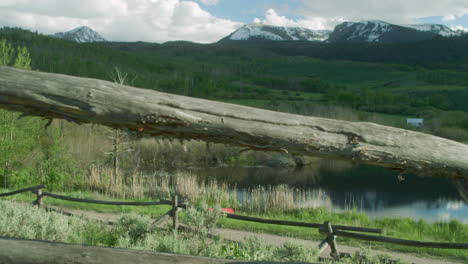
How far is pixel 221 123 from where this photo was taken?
97.5 inches

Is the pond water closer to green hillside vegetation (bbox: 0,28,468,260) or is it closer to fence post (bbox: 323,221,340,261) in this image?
green hillside vegetation (bbox: 0,28,468,260)

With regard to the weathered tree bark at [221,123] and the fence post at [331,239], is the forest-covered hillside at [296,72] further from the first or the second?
the weathered tree bark at [221,123]

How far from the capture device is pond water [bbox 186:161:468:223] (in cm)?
1767

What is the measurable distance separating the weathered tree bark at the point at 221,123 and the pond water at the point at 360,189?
476 inches

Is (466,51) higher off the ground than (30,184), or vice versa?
(466,51)

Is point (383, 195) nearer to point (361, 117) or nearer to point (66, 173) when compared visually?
point (66, 173)

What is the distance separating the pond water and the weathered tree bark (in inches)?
476

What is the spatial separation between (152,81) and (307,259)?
7839 centimetres

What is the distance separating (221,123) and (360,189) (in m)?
21.4

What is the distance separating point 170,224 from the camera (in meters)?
8.84

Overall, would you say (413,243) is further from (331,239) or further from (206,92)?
(206,92)

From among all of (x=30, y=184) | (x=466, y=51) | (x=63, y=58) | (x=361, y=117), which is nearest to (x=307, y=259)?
(x=30, y=184)

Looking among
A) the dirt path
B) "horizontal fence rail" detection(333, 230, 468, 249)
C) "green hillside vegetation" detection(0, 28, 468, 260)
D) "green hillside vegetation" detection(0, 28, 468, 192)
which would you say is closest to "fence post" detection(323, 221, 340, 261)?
"horizontal fence rail" detection(333, 230, 468, 249)

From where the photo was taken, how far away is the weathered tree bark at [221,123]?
7.79 feet
